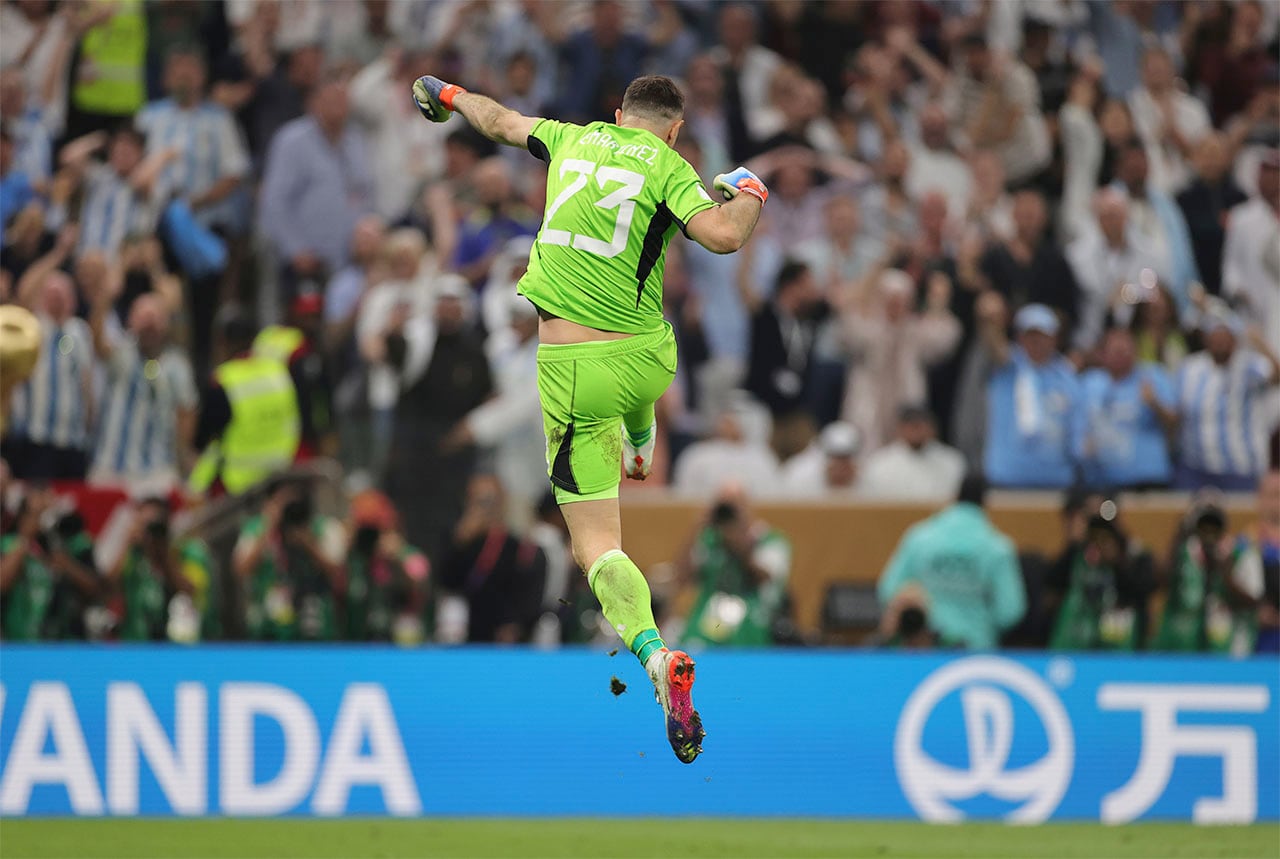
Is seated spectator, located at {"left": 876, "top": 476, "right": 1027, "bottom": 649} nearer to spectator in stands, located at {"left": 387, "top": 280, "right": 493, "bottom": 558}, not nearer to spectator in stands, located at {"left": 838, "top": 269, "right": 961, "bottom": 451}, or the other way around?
spectator in stands, located at {"left": 838, "top": 269, "right": 961, "bottom": 451}

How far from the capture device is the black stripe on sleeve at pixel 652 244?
9.39 meters

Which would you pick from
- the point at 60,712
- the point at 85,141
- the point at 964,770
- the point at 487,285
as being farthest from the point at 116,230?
the point at 964,770

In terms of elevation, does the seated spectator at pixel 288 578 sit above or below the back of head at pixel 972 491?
below

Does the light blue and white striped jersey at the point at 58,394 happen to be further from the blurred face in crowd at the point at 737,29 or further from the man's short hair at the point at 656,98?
the man's short hair at the point at 656,98

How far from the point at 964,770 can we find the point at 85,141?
8855 mm

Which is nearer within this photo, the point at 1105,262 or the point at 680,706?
the point at 680,706

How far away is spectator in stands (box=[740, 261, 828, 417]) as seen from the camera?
56.2ft

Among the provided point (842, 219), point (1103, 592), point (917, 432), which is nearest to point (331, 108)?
point (842, 219)

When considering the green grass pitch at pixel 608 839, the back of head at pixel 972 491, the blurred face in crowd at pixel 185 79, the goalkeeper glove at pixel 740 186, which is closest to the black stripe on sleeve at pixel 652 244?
the goalkeeper glove at pixel 740 186

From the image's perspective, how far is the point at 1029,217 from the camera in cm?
1827

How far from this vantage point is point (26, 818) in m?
13.7

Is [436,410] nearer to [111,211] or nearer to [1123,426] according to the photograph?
[111,211]

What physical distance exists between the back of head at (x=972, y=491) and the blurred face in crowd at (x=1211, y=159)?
5.28 meters

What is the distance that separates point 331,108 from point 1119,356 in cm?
681
